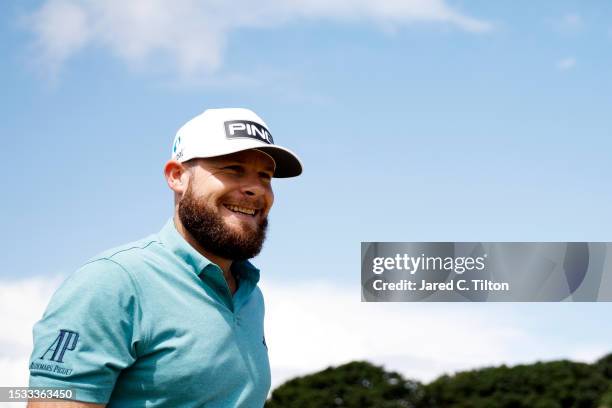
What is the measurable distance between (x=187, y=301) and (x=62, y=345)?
1.78ft

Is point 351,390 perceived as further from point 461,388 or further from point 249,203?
point 249,203

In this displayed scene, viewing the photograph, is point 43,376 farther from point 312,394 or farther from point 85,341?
point 312,394

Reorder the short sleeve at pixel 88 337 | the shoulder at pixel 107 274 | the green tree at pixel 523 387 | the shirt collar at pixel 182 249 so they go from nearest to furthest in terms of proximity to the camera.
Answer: the short sleeve at pixel 88 337 → the shoulder at pixel 107 274 → the shirt collar at pixel 182 249 → the green tree at pixel 523 387

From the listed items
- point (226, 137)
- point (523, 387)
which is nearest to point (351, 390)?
point (523, 387)

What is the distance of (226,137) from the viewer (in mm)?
3715

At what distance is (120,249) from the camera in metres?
3.50

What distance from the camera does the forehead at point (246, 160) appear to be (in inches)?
146

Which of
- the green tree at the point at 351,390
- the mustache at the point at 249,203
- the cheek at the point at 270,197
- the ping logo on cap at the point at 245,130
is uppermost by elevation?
the green tree at the point at 351,390

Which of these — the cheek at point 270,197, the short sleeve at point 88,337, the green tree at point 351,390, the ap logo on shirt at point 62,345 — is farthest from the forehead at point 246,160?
the green tree at point 351,390

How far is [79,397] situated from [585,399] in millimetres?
23680

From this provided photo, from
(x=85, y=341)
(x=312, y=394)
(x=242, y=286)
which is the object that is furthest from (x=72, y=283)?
(x=312, y=394)

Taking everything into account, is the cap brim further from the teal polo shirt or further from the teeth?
the teal polo shirt

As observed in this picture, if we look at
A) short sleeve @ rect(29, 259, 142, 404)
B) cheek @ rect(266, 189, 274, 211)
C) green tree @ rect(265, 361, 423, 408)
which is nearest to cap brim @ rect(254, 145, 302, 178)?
cheek @ rect(266, 189, 274, 211)

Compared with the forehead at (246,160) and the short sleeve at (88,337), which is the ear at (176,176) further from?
the short sleeve at (88,337)
